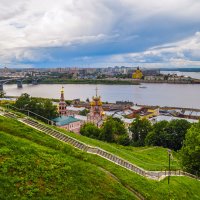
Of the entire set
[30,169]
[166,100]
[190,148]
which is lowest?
[166,100]

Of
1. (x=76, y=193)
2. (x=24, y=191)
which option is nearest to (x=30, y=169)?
(x=24, y=191)

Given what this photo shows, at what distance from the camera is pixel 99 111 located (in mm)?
47125

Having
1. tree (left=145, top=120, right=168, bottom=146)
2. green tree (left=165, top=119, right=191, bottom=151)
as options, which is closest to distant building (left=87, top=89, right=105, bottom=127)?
tree (left=145, top=120, right=168, bottom=146)

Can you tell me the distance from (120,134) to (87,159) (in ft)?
77.0

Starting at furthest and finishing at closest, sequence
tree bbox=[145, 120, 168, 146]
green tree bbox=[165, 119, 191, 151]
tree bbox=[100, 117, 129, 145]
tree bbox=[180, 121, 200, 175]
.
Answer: tree bbox=[100, 117, 129, 145] < tree bbox=[145, 120, 168, 146] < green tree bbox=[165, 119, 191, 151] < tree bbox=[180, 121, 200, 175]

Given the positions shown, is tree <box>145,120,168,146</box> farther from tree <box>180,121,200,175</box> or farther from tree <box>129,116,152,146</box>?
tree <box>180,121,200,175</box>

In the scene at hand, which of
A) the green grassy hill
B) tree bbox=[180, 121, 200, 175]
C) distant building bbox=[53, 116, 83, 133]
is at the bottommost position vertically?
distant building bbox=[53, 116, 83, 133]

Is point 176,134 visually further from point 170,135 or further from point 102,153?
point 102,153

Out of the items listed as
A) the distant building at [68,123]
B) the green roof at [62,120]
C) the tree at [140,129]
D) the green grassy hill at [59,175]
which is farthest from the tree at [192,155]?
the green roof at [62,120]

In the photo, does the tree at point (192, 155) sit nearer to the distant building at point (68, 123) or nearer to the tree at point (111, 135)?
the tree at point (111, 135)

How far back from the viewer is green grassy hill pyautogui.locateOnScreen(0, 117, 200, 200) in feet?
30.7

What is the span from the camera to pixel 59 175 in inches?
399

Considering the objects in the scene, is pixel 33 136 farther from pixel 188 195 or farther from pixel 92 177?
pixel 188 195

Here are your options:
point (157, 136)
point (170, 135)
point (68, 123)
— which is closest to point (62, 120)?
point (68, 123)
